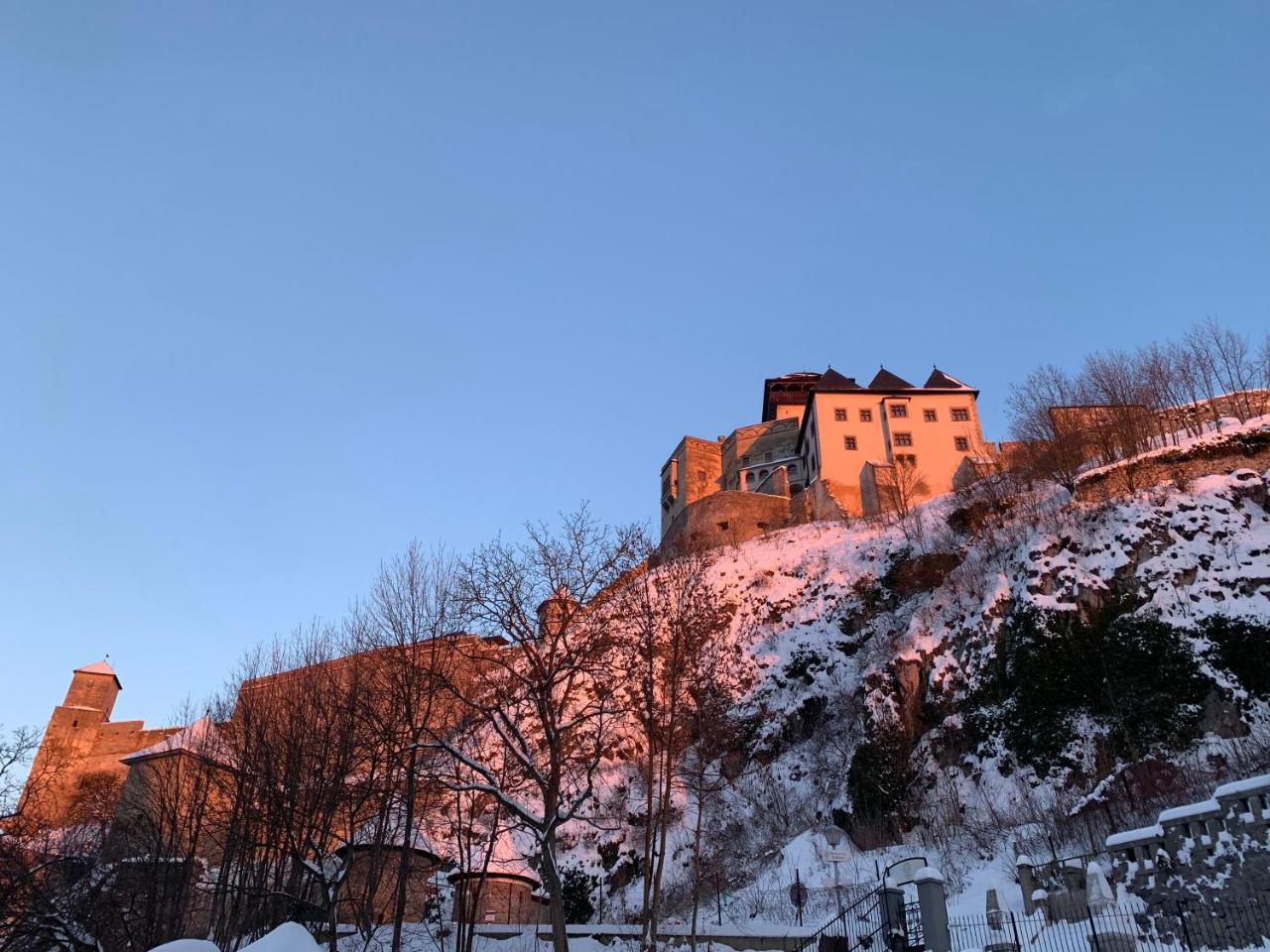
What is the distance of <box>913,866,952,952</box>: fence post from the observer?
15938 mm

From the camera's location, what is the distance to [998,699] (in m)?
A: 29.0

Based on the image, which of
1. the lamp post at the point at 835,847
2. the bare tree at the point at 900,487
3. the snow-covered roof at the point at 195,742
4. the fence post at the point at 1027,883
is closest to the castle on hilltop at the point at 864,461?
the bare tree at the point at 900,487

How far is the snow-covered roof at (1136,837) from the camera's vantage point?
15345 mm

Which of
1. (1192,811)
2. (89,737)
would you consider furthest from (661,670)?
(89,737)

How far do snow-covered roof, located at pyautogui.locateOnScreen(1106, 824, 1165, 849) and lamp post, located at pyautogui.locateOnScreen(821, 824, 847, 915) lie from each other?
9.77 m

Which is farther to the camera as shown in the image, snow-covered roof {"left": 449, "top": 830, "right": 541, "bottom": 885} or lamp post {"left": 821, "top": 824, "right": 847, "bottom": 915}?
snow-covered roof {"left": 449, "top": 830, "right": 541, "bottom": 885}

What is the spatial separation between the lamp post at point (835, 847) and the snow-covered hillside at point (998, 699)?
38 cm

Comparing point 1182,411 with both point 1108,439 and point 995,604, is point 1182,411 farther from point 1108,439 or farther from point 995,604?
point 995,604

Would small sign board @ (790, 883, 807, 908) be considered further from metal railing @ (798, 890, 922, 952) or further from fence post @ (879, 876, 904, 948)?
fence post @ (879, 876, 904, 948)

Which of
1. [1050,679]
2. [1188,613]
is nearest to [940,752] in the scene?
[1050,679]

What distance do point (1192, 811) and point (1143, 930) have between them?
2223 mm

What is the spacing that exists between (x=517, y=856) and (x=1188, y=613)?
24.9 metres

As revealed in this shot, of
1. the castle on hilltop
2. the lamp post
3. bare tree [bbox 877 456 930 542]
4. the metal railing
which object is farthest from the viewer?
the castle on hilltop

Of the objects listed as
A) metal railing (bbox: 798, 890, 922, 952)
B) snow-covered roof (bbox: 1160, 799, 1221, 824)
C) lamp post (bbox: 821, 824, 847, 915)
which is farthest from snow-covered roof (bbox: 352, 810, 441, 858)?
snow-covered roof (bbox: 1160, 799, 1221, 824)
